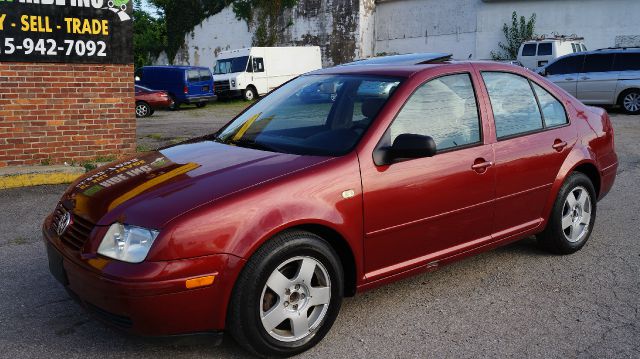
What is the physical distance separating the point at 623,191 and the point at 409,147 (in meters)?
4.81

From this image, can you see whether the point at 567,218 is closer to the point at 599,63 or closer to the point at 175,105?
the point at 599,63

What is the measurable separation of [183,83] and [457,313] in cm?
2121

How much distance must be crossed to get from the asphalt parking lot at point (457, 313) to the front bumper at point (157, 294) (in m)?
0.38

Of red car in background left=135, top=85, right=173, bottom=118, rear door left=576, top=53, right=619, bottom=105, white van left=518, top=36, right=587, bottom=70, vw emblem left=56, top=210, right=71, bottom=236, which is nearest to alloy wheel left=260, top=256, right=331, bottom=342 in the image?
vw emblem left=56, top=210, right=71, bottom=236

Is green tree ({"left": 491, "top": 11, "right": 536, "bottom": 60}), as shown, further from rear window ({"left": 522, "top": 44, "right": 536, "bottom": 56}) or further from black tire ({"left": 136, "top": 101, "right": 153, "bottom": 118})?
black tire ({"left": 136, "top": 101, "right": 153, "bottom": 118})

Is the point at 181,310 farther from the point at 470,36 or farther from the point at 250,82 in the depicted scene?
the point at 470,36

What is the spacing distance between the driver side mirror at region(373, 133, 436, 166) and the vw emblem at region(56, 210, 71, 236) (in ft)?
5.70

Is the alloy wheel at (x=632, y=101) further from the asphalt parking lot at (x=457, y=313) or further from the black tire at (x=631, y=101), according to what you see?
the asphalt parking lot at (x=457, y=313)

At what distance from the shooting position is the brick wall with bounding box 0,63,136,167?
24.7 feet

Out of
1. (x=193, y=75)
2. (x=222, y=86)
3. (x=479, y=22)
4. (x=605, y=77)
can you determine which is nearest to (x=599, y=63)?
(x=605, y=77)

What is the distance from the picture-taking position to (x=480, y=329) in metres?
3.48

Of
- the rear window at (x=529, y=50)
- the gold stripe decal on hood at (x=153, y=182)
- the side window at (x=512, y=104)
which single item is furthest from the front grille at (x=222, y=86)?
the gold stripe decal on hood at (x=153, y=182)

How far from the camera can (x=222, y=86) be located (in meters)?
26.3

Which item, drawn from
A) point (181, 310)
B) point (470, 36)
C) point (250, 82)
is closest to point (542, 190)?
point (181, 310)
